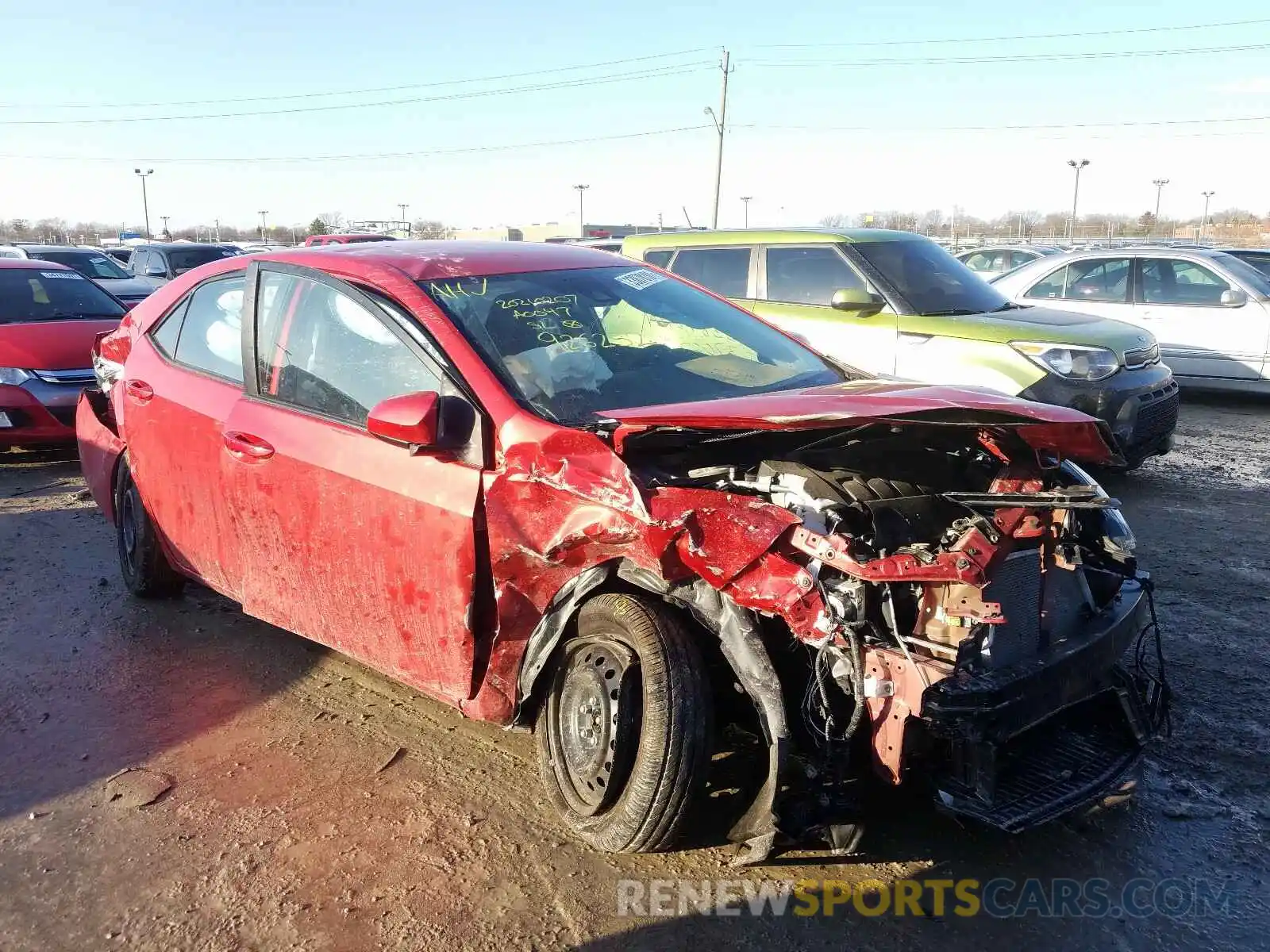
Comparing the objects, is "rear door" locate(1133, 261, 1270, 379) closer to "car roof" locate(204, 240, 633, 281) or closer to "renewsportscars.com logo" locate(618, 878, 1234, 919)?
"car roof" locate(204, 240, 633, 281)

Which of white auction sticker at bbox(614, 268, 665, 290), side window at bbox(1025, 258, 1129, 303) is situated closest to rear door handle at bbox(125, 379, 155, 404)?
white auction sticker at bbox(614, 268, 665, 290)

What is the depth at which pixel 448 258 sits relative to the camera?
3.95 metres

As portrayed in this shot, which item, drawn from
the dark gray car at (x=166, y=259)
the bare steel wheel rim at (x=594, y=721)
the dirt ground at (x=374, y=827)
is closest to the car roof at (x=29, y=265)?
the dirt ground at (x=374, y=827)

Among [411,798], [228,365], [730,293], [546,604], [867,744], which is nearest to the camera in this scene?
[867,744]

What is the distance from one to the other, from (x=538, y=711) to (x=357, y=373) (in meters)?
1.36

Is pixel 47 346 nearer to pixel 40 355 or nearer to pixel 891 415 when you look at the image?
pixel 40 355

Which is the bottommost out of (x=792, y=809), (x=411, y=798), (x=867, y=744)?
(x=411, y=798)

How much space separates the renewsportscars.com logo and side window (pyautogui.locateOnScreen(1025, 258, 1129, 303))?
9559 millimetres

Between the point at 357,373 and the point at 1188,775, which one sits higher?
the point at 357,373

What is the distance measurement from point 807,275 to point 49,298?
6730 millimetres

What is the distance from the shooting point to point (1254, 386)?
35.3ft

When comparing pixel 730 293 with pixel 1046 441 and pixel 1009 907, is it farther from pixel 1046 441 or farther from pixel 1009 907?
pixel 1009 907

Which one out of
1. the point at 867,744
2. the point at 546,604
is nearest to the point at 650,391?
the point at 546,604

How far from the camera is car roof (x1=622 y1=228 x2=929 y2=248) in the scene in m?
7.95
